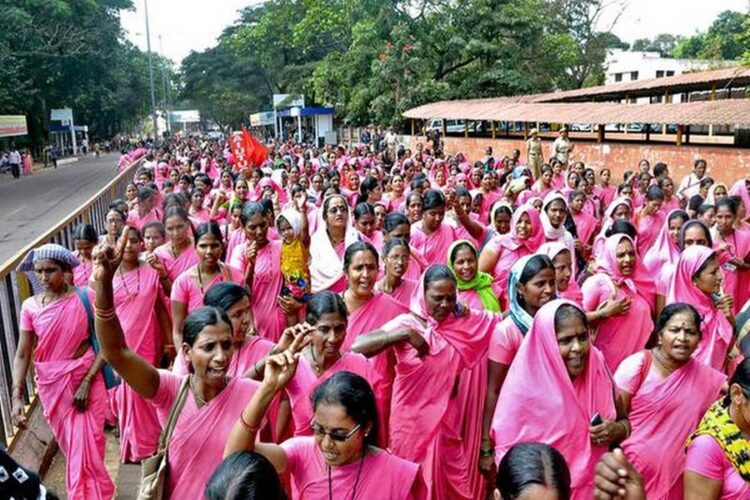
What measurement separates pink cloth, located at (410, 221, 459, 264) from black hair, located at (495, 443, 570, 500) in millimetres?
3802

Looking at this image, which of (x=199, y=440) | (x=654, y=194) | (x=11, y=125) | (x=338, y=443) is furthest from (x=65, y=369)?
(x=11, y=125)

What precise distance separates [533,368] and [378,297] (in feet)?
4.15

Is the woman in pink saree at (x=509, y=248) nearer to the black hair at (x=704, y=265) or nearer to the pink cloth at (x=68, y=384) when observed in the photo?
the black hair at (x=704, y=265)

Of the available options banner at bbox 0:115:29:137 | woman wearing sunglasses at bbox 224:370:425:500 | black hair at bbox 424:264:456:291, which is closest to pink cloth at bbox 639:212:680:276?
black hair at bbox 424:264:456:291

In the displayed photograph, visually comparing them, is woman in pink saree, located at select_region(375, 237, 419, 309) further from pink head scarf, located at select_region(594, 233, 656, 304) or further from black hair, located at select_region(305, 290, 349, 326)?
pink head scarf, located at select_region(594, 233, 656, 304)

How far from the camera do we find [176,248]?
562 centimetres

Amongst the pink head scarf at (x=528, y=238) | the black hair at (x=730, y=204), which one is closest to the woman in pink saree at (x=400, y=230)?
the pink head scarf at (x=528, y=238)

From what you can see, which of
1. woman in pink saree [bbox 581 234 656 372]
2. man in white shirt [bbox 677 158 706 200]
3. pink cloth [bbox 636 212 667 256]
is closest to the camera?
woman in pink saree [bbox 581 234 656 372]

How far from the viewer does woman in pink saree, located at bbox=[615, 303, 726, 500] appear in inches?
126

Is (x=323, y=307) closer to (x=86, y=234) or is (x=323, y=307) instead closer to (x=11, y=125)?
(x=86, y=234)

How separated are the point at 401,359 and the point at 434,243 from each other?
244 centimetres

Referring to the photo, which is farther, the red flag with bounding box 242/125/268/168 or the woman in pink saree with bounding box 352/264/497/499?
the red flag with bounding box 242/125/268/168

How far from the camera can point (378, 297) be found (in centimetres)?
412

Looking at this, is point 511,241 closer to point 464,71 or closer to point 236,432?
point 236,432
